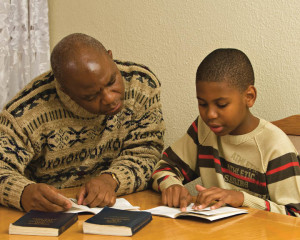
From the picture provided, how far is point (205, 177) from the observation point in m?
1.65

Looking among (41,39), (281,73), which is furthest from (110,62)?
(41,39)

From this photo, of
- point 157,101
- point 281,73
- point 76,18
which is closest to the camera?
point 281,73

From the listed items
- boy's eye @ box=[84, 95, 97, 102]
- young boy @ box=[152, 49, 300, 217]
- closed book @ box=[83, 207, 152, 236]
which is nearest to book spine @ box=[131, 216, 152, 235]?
closed book @ box=[83, 207, 152, 236]

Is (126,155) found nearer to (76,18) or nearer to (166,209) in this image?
(166,209)

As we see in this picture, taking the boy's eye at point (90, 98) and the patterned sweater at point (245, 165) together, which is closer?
the patterned sweater at point (245, 165)

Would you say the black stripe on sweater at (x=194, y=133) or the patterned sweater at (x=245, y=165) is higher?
the black stripe on sweater at (x=194, y=133)

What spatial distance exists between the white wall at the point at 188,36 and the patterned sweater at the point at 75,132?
35cm

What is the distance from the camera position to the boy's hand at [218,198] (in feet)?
4.22

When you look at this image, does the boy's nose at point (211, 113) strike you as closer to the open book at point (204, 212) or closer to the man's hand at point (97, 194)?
the open book at point (204, 212)

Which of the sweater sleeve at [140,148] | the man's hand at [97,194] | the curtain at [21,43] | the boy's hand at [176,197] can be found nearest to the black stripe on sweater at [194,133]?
the sweater sleeve at [140,148]

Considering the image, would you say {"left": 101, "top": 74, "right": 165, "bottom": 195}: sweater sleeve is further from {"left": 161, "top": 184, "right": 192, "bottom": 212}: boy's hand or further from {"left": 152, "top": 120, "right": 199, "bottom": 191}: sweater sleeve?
{"left": 161, "top": 184, "right": 192, "bottom": 212}: boy's hand

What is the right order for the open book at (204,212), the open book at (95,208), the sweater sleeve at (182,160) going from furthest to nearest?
the sweater sleeve at (182,160) < the open book at (95,208) < the open book at (204,212)

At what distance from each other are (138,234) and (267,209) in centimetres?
48

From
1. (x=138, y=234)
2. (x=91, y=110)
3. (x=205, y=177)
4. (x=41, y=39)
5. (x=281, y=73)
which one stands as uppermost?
(x=41, y=39)
